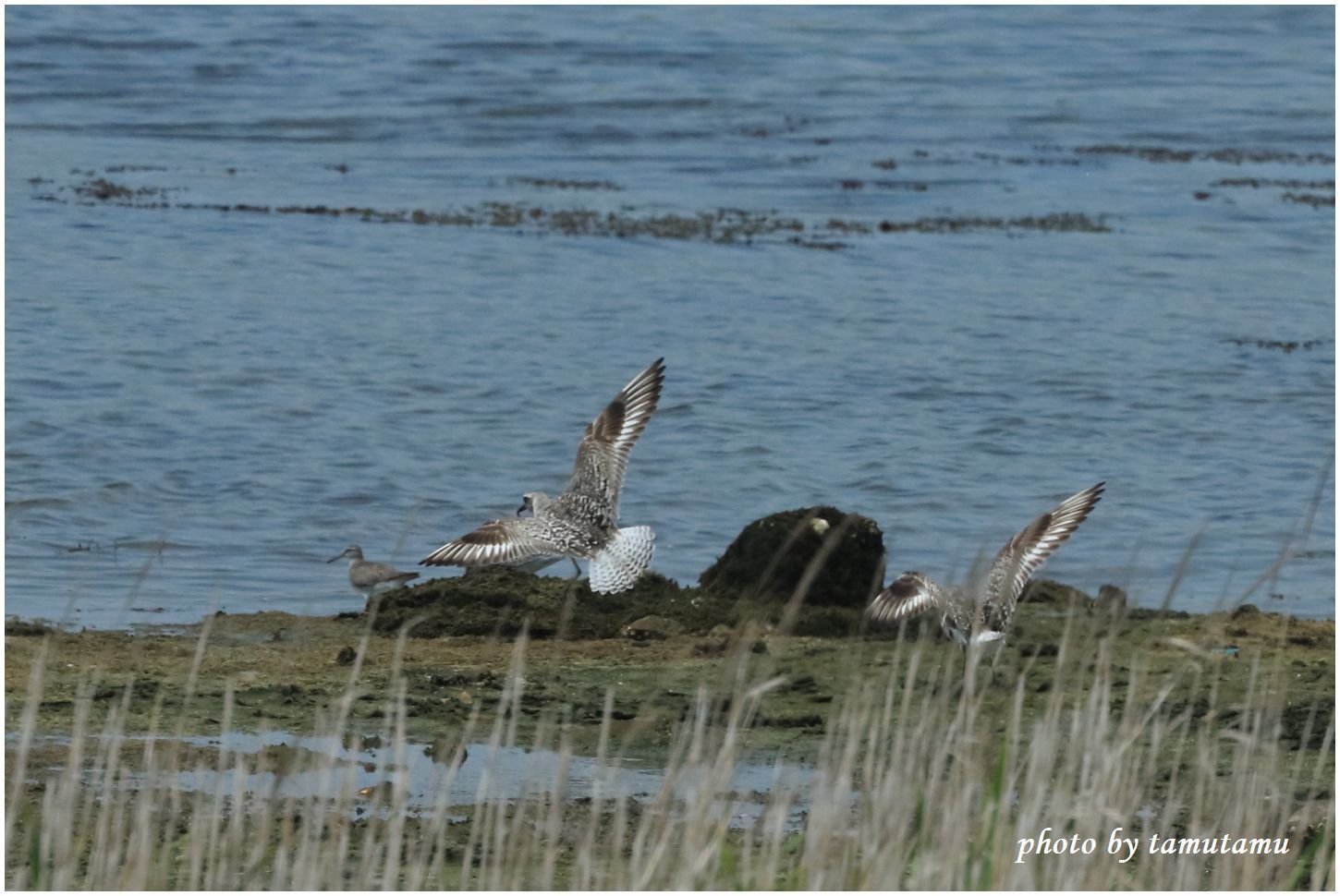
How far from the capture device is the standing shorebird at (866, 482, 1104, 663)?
8148 millimetres

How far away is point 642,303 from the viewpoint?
17062 millimetres

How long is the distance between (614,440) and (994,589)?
2636mm

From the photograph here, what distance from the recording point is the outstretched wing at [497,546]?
31.6 ft

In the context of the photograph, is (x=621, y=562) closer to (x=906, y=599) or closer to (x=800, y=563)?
(x=800, y=563)

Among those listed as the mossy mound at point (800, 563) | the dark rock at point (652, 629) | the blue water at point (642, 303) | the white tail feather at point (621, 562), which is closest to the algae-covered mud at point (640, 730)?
the dark rock at point (652, 629)

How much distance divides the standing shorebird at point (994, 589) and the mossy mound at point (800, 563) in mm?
1091

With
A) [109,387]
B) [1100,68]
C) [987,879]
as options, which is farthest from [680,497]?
[1100,68]

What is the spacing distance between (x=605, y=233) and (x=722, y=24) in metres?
13.4

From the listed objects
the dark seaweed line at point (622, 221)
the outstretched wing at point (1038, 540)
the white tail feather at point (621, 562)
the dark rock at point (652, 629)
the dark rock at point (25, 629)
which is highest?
the dark seaweed line at point (622, 221)

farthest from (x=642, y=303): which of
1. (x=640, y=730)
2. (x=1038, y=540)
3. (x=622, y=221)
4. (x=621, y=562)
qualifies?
(x=640, y=730)

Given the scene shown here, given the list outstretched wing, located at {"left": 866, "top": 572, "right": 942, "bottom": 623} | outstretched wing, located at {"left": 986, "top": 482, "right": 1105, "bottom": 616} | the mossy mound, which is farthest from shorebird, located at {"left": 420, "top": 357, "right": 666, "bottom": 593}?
outstretched wing, located at {"left": 986, "top": 482, "right": 1105, "bottom": 616}

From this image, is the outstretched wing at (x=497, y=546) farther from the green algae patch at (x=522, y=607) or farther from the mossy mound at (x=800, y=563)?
the mossy mound at (x=800, y=563)

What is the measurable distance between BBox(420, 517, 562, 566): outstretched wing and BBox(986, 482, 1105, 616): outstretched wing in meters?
2.11

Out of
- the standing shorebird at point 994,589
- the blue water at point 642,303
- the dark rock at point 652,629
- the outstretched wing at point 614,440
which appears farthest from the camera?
the blue water at point 642,303
